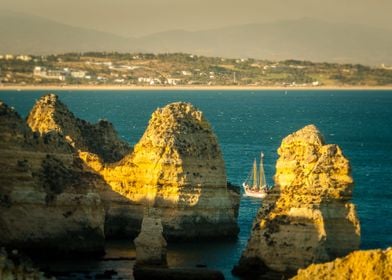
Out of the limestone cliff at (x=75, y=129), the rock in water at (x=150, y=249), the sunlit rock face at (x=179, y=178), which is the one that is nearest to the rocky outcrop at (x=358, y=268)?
the rock in water at (x=150, y=249)

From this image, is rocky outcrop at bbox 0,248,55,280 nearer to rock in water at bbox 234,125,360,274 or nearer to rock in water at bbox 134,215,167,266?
rock in water at bbox 234,125,360,274

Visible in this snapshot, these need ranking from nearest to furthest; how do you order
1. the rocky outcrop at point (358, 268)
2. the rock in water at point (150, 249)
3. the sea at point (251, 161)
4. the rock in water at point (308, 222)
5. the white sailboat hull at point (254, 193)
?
the rocky outcrop at point (358, 268), the rock in water at point (308, 222), the rock in water at point (150, 249), the sea at point (251, 161), the white sailboat hull at point (254, 193)

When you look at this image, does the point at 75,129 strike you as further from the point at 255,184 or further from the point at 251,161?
the point at 251,161

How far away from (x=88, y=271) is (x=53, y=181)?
7.07 meters

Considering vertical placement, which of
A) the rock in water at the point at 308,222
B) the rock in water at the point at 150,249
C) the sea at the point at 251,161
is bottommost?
the sea at the point at 251,161

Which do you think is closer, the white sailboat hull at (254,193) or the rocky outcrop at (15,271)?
the rocky outcrop at (15,271)

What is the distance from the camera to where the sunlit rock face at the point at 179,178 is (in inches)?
2388

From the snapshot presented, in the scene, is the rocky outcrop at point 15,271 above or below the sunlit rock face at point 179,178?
above

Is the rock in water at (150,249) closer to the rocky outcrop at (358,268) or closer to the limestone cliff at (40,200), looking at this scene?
the limestone cliff at (40,200)

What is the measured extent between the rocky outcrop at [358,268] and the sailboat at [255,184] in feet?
139

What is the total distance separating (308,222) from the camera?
5009 centimetres

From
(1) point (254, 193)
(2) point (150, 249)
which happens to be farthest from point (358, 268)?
(1) point (254, 193)

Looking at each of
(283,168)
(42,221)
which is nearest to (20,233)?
(42,221)

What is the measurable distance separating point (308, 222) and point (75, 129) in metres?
21.4
